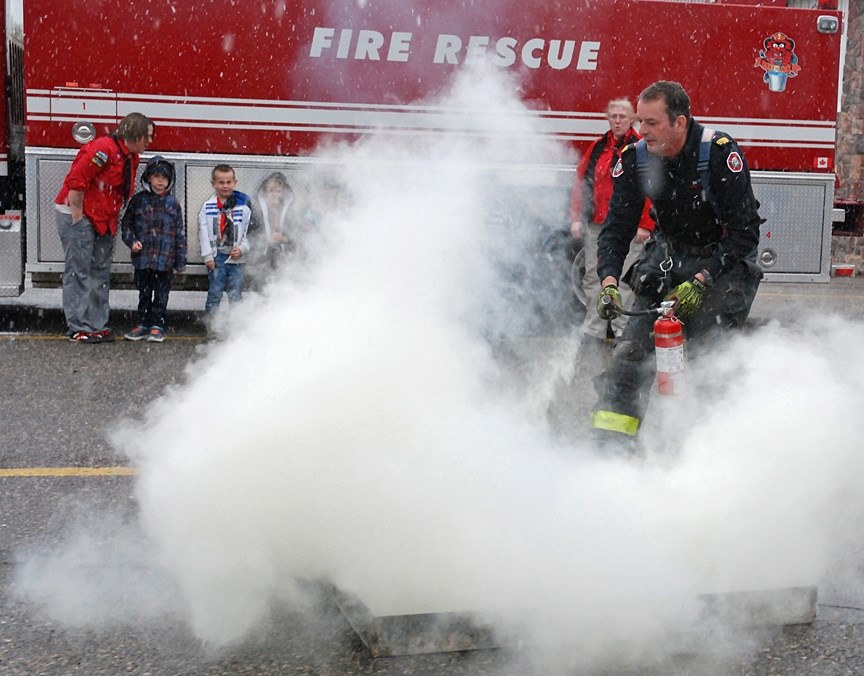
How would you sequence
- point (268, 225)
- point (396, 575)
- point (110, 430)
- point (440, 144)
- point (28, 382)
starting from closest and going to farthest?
point (396, 575) → point (110, 430) → point (28, 382) → point (440, 144) → point (268, 225)

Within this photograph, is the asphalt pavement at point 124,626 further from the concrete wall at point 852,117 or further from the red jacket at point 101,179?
the concrete wall at point 852,117

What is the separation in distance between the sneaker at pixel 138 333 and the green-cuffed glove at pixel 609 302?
521 centimetres

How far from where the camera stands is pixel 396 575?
130 inches

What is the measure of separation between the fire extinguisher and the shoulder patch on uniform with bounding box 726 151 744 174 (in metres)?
0.58

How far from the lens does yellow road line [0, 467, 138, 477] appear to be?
5109 mm

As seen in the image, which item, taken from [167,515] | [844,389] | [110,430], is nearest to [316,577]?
[167,515]

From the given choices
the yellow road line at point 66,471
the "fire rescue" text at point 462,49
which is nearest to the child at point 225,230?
the "fire rescue" text at point 462,49

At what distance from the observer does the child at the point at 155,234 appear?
8820mm

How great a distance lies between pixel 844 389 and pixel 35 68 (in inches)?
262

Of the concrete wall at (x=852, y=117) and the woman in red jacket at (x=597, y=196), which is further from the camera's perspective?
the concrete wall at (x=852, y=117)

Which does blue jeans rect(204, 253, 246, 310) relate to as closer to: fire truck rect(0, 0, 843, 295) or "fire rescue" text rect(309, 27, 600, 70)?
fire truck rect(0, 0, 843, 295)

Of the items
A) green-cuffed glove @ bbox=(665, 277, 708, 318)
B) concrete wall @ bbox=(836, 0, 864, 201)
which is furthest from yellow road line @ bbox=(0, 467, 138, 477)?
concrete wall @ bbox=(836, 0, 864, 201)

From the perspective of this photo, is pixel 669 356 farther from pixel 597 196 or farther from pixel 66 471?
pixel 597 196

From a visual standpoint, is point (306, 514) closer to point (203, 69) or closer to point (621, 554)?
point (621, 554)
